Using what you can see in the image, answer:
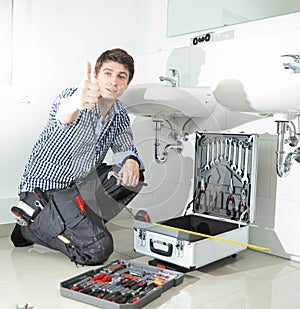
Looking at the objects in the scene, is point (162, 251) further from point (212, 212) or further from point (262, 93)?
point (262, 93)

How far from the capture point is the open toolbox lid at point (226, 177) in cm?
177

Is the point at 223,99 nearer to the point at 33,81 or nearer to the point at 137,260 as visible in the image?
the point at 137,260

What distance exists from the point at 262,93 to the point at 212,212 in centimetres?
70

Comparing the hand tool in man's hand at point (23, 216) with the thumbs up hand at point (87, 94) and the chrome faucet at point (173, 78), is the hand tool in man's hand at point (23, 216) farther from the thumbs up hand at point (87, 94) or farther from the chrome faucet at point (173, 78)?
the chrome faucet at point (173, 78)

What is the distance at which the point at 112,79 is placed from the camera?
1856 millimetres

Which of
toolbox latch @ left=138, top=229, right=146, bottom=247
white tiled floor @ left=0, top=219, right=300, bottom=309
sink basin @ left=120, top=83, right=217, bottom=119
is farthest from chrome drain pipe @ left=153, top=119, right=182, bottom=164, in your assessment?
white tiled floor @ left=0, top=219, right=300, bottom=309

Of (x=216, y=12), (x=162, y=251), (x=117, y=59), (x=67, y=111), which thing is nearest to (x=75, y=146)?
(x=67, y=111)

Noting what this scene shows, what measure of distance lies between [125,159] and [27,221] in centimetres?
52

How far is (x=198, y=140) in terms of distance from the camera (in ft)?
5.59

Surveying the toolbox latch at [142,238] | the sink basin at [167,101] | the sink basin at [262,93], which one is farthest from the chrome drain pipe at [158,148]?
the toolbox latch at [142,238]

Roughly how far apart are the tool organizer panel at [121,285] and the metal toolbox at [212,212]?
14 cm

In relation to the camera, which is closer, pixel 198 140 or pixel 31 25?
pixel 198 140

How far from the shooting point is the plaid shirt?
1.77m

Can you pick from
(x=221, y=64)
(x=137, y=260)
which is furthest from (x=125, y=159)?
(x=221, y=64)
